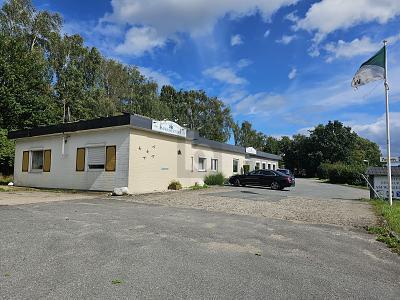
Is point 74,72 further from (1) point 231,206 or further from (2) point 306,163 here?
(2) point 306,163

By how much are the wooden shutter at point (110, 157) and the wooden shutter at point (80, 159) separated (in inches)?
75.2

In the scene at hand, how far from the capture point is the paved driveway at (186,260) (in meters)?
4.45

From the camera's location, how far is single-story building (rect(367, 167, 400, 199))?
17141 millimetres

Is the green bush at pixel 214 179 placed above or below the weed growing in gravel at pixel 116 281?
above

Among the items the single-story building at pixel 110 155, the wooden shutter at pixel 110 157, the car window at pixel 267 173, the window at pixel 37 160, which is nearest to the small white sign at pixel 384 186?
the car window at pixel 267 173

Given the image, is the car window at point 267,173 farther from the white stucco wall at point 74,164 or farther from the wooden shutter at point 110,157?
the wooden shutter at point 110,157

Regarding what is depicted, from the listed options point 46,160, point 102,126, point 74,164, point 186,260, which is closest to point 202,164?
point 74,164

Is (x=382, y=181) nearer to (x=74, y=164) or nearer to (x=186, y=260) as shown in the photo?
(x=186, y=260)

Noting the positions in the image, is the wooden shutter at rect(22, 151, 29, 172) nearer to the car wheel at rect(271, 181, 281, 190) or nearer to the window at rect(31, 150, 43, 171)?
the window at rect(31, 150, 43, 171)

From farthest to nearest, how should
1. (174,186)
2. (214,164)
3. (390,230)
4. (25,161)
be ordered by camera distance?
(214,164) → (25,161) → (174,186) → (390,230)

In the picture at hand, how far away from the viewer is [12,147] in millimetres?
28562

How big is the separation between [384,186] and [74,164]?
16.5m

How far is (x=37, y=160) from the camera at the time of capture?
22.9m

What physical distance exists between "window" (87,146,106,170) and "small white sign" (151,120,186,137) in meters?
3.01
